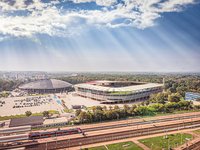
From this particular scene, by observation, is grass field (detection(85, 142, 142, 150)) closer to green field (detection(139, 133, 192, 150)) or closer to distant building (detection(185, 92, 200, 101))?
green field (detection(139, 133, 192, 150))

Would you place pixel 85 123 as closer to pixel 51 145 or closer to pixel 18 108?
pixel 51 145

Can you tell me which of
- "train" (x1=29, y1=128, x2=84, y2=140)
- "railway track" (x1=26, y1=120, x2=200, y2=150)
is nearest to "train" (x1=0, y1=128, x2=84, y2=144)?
A: "train" (x1=29, y1=128, x2=84, y2=140)

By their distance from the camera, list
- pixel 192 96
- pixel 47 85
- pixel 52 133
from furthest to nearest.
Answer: pixel 47 85
pixel 192 96
pixel 52 133

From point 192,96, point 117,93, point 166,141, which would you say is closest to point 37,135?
point 166,141

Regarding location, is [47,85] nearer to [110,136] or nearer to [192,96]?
[192,96]

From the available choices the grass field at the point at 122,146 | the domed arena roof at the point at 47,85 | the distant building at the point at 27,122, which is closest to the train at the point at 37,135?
the distant building at the point at 27,122

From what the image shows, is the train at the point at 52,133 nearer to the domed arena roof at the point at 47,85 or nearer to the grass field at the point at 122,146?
the grass field at the point at 122,146
